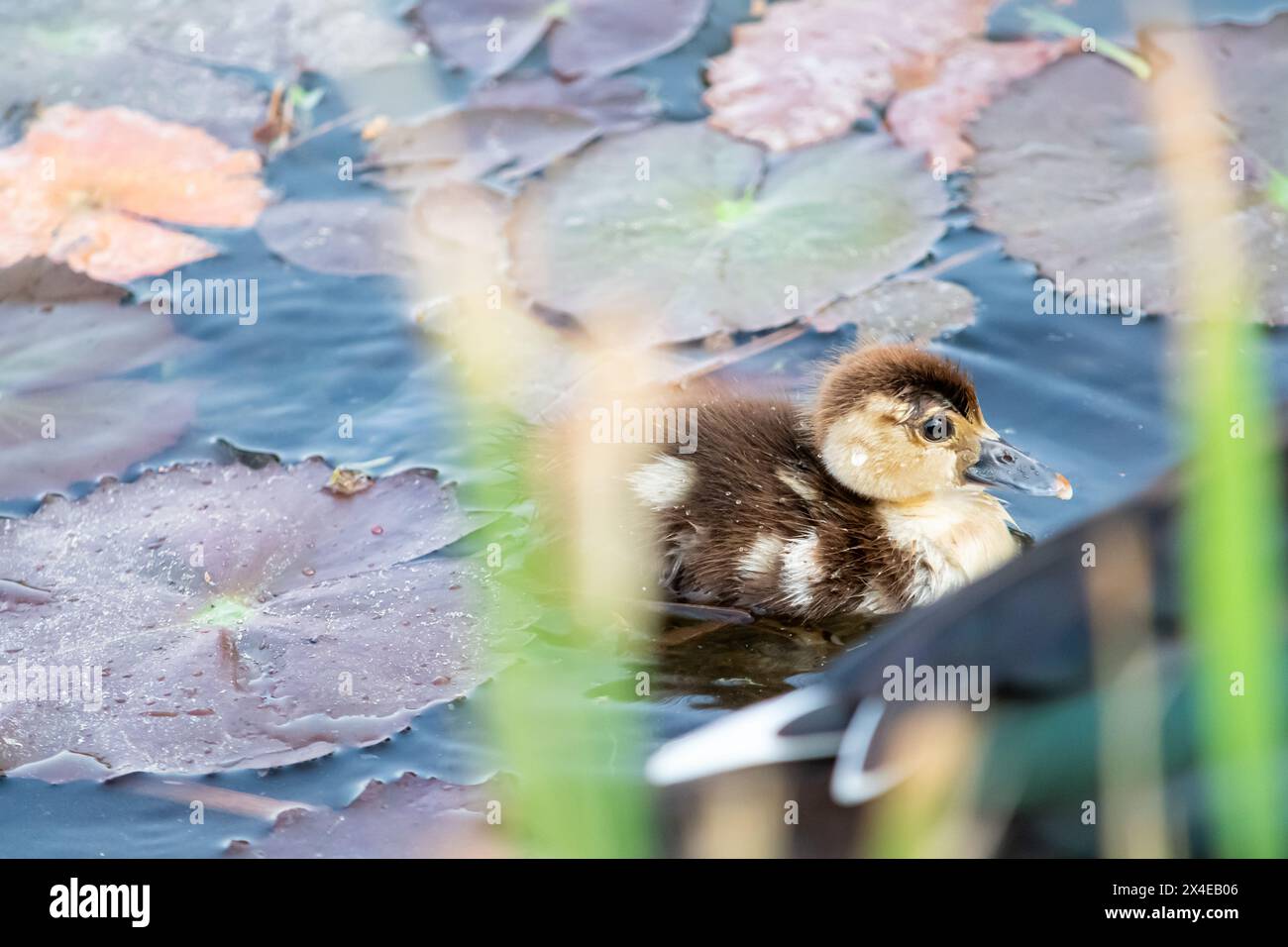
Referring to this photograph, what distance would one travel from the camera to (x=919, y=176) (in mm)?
4461

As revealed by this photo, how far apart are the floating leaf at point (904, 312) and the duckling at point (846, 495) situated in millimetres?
571

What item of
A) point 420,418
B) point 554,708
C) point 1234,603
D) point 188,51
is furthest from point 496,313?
point 1234,603

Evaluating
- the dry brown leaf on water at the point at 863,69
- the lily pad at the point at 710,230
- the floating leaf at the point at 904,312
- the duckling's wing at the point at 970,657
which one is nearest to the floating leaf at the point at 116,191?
the lily pad at the point at 710,230

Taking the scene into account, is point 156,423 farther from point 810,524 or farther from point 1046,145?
point 1046,145

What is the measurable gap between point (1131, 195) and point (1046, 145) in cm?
34

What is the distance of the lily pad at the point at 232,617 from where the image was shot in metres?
2.92

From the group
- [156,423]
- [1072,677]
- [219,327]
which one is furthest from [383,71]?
[1072,677]

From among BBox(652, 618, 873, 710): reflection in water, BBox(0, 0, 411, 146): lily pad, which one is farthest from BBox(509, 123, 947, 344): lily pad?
BBox(0, 0, 411, 146): lily pad

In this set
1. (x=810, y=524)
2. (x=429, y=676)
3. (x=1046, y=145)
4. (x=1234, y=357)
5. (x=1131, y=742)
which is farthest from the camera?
(x=1046, y=145)

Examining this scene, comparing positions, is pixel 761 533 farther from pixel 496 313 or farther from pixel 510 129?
pixel 510 129

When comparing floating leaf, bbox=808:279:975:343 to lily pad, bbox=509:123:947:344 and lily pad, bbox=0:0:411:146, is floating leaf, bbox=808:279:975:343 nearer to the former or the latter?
lily pad, bbox=509:123:947:344

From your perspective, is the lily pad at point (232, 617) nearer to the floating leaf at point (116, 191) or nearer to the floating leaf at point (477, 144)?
the floating leaf at point (116, 191)

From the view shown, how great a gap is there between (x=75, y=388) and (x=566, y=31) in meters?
2.17

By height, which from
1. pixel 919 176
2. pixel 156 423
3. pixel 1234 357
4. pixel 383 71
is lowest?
pixel 1234 357
